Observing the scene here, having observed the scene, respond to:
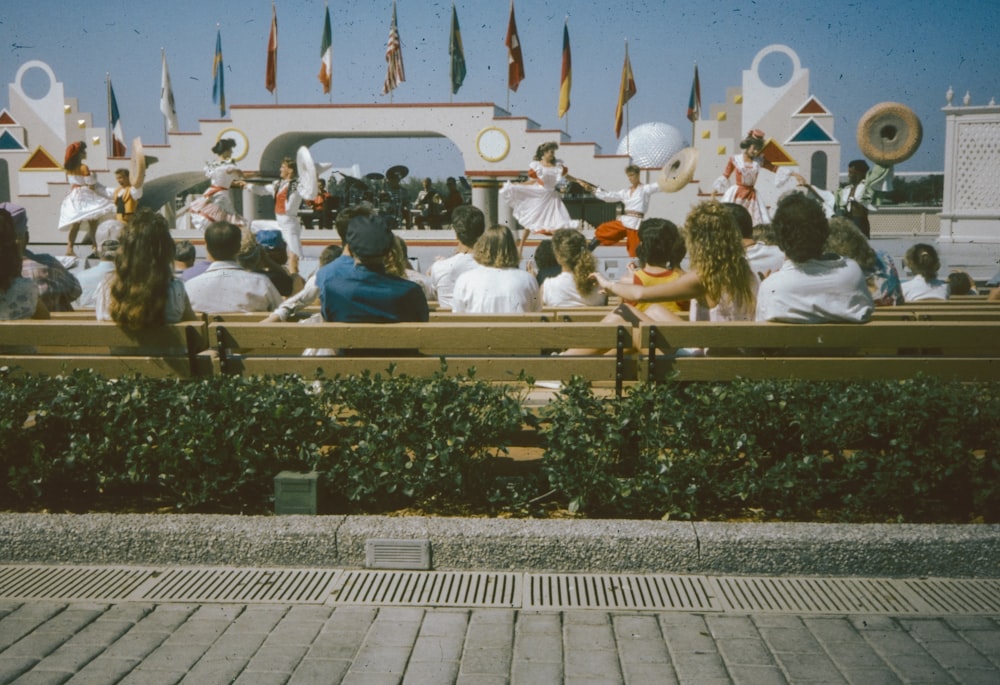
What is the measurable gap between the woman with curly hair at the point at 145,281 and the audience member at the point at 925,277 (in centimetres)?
636

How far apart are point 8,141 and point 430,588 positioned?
31.7 meters

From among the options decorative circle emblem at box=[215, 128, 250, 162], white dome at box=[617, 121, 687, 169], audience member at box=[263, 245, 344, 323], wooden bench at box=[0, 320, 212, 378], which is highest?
white dome at box=[617, 121, 687, 169]

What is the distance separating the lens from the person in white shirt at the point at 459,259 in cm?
784

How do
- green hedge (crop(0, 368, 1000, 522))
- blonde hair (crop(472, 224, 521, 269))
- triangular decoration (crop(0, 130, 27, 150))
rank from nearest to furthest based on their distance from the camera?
1. green hedge (crop(0, 368, 1000, 522))
2. blonde hair (crop(472, 224, 521, 269))
3. triangular decoration (crop(0, 130, 27, 150))

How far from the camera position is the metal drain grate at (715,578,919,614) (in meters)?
3.75

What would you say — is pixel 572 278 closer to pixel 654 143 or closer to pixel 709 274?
pixel 709 274

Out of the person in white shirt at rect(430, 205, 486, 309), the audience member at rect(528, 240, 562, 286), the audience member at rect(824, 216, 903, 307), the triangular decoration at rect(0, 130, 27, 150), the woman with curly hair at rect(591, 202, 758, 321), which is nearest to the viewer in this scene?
the woman with curly hair at rect(591, 202, 758, 321)

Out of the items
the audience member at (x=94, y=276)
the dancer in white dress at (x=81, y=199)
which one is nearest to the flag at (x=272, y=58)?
the dancer in white dress at (x=81, y=199)

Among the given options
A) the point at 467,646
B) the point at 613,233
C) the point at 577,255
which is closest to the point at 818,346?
the point at 467,646

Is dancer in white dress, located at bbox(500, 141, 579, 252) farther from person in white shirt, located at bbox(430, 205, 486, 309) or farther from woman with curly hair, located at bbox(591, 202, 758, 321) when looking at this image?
woman with curly hair, located at bbox(591, 202, 758, 321)

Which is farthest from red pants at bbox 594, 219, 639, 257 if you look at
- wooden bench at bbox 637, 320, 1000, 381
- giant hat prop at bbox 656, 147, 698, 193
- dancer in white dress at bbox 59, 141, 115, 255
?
wooden bench at bbox 637, 320, 1000, 381

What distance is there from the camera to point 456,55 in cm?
2786

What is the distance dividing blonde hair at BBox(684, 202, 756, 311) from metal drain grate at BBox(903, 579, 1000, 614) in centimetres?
195

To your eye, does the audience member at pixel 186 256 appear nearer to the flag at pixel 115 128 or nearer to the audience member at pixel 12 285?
the audience member at pixel 12 285
